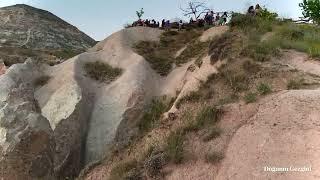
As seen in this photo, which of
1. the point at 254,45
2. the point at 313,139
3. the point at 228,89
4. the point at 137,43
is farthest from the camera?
the point at 137,43

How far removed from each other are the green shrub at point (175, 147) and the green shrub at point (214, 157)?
2.85 ft

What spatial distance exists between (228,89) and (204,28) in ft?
35.9

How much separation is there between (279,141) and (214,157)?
1939 millimetres

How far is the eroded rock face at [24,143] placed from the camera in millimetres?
19484

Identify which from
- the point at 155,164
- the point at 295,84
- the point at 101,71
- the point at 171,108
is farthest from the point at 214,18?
the point at 155,164

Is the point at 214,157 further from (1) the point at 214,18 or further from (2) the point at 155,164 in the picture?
(1) the point at 214,18

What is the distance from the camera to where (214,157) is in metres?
16.7

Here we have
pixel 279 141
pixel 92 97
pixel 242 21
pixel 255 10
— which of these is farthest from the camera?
pixel 255 10

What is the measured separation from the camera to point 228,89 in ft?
68.0

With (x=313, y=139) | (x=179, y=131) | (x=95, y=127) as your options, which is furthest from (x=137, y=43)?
(x=313, y=139)

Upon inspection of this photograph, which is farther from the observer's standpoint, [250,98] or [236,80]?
[236,80]

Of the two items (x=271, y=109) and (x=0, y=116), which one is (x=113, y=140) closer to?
(x=0, y=116)

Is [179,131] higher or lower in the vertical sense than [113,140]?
higher

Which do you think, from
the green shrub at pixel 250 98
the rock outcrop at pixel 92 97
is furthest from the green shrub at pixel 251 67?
the green shrub at pixel 250 98
